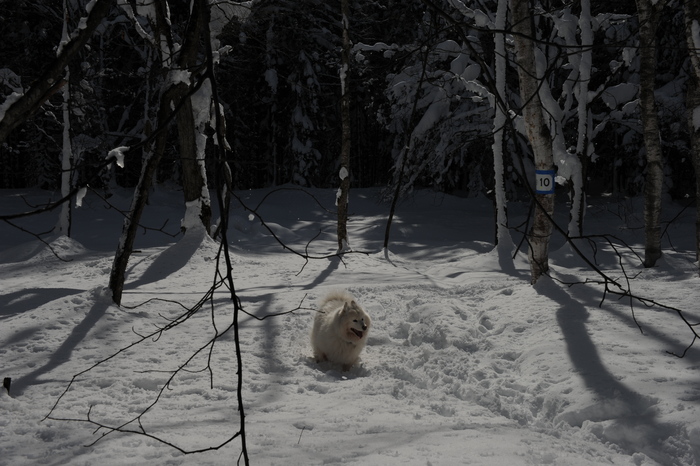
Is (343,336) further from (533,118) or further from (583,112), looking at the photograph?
(583,112)

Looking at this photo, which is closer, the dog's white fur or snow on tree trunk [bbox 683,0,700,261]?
the dog's white fur

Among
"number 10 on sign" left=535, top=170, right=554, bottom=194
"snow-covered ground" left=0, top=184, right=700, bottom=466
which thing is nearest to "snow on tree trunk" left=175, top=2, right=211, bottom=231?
"snow-covered ground" left=0, top=184, right=700, bottom=466

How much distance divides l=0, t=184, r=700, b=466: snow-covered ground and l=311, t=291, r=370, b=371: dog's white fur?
155mm

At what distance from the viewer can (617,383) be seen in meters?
4.33

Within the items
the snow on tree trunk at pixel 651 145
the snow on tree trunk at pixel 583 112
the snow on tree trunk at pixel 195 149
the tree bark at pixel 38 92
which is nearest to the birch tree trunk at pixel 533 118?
the snow on tree trunk at pixel 651 145

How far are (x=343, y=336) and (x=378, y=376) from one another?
21.1 inches

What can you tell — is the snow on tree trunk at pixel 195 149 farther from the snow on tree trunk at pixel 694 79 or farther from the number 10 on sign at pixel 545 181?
the snow on tree trunk at pixel 694 79

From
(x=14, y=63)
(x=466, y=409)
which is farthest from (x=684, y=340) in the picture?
(x=14, y=63)

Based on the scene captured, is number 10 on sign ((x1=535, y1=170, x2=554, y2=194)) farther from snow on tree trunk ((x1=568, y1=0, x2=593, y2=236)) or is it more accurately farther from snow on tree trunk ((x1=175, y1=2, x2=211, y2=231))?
snow on tree trunk ((x1=175, y1=2, x2=211, y2=231))

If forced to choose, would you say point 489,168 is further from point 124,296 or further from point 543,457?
point 543,457

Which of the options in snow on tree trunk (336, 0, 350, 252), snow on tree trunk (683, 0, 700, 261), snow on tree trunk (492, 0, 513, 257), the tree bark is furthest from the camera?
snow on tree trunk (336, 0, 350, 252)

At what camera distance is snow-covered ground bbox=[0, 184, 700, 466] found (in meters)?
3.60

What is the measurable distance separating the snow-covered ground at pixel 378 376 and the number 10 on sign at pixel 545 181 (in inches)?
51.0

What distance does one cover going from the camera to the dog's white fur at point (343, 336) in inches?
234
